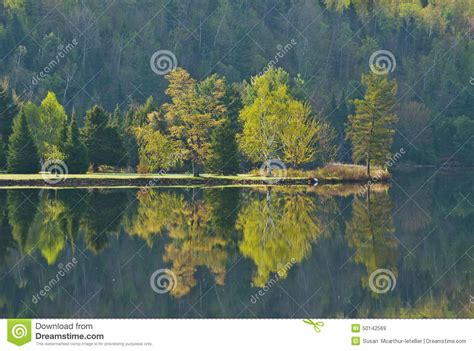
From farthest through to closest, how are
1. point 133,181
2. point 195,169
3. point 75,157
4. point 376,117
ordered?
1. point 376,117
2. point 195,169
3. point 75,157
4. point 133,181

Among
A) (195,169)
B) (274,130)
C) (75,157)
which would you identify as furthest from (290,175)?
(75,157)

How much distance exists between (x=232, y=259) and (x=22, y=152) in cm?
3208

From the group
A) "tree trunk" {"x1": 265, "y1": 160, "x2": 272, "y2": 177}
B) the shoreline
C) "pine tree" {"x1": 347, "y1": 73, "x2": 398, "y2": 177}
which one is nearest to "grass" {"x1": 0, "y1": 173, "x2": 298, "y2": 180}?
the shoreline

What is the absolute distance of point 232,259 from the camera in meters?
26.5

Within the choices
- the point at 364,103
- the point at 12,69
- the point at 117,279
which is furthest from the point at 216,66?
the point at 117,279

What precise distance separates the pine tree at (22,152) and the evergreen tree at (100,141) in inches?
132

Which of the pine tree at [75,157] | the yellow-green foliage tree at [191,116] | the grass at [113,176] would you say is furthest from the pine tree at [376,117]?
the pine tree at [75,157]

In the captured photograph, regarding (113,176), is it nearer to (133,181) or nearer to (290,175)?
(133,181)

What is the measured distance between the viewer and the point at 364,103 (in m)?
68.6

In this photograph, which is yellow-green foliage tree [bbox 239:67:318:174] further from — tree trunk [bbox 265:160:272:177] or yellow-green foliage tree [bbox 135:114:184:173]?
yellow-green foliage tree [bbox 135:114:184:173]

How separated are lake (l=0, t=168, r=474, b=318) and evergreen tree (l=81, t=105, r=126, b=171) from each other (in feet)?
49.6
